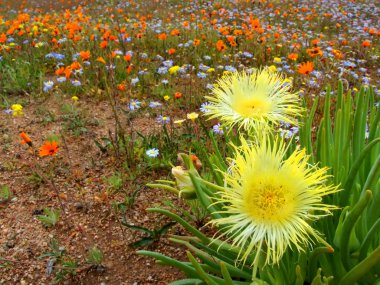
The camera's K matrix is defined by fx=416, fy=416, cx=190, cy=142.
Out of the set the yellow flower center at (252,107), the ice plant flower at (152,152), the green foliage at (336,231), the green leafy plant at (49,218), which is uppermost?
the yellow flower center at (252,107)

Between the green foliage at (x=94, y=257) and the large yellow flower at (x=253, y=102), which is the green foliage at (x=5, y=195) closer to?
the green foliage at (x=94, y=257)

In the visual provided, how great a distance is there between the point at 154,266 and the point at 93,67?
2952 mm

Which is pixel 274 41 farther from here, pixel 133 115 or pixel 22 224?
pixel 22 224

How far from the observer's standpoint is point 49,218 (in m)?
2.49

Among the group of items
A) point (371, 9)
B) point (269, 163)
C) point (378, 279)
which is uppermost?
point (269, 163)

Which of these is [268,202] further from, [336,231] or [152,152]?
[152,152]

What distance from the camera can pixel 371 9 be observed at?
9.32m

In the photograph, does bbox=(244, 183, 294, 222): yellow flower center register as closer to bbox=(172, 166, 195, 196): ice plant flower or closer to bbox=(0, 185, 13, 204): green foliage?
bbox=(172, 166, 195, 196): ice plant flower

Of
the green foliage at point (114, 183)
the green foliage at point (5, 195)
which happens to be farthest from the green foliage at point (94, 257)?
the green foliage at point (5, 195)

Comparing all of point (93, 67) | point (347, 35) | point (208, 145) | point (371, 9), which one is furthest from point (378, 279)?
point (371, 9)

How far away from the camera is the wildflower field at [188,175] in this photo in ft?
3.99

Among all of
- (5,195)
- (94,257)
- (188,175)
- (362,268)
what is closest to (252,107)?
(188,175)

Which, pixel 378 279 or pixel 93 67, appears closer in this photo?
pixel 378 279

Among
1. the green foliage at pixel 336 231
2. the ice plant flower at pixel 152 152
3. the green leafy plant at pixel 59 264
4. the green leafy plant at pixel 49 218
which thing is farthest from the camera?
the ice plant flower at pixel 152 152
